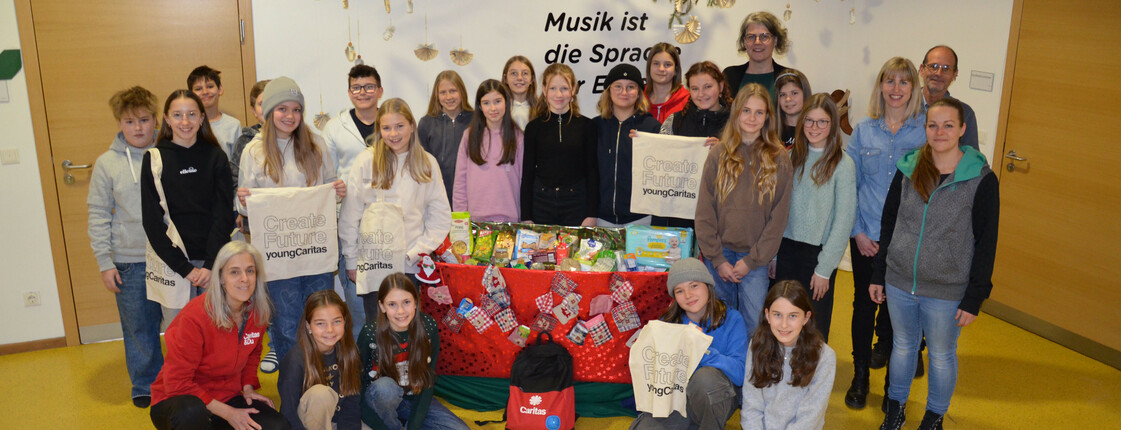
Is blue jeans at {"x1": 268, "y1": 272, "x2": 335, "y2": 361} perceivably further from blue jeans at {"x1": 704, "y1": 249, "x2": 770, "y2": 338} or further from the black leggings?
blue jeans at {"x1": 704, "y1": 249, "x2": 770, "y2": 338}

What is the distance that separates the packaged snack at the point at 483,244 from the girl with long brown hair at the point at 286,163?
683mm

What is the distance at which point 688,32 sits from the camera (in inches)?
216

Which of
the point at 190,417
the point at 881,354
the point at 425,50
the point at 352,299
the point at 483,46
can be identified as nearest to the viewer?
the point at 190,417

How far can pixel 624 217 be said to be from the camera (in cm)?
413

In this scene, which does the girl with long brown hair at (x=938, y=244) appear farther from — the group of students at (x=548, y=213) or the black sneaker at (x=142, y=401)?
the black sneaker at (x=142, y=401)

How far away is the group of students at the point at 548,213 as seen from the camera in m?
3.08

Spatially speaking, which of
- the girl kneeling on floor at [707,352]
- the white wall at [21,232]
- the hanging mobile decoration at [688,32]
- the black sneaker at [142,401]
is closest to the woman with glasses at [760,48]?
the hanging mobile decoration at [688,32]

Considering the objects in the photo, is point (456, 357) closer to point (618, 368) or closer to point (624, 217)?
point (618, 368)

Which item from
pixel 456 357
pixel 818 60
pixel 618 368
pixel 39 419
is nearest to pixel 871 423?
pixel 618 368

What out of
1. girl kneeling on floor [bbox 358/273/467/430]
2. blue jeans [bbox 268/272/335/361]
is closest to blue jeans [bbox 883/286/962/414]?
girl kneeling on floor [bbox 358/273/467/430]

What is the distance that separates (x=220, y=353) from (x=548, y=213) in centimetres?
172

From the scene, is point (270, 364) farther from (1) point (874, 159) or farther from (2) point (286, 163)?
(1) point (874, 159)

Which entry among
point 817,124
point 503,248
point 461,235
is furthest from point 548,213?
point 817,124

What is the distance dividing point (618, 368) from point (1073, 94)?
10.4ft
